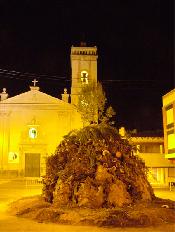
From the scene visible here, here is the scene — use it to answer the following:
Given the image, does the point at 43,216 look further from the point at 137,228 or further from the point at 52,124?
the point at 52,124

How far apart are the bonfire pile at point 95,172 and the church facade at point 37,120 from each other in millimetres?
24580

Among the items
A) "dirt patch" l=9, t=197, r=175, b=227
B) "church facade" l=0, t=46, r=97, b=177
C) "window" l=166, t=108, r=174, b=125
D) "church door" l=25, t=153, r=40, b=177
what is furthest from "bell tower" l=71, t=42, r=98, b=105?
"dirt patch" l=9, t=197, r=175, b=227

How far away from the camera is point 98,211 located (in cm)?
1386

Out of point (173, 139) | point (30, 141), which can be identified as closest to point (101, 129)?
point (173, 139)

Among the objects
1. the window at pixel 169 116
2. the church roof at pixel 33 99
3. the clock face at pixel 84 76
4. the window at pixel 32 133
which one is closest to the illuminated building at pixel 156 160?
the window at pixel 169 116

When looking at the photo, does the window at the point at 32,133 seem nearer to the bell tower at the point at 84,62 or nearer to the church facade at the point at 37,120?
the church facade at the point at 37,120

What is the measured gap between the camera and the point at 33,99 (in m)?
42.5

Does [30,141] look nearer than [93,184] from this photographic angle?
No

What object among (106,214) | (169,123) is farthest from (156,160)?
(106,214)

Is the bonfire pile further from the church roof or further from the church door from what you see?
the church roof

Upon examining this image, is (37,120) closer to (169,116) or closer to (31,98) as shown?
(31,98)

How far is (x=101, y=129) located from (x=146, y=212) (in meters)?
4.82

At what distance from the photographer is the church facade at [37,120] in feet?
136

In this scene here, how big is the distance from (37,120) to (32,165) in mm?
4711
